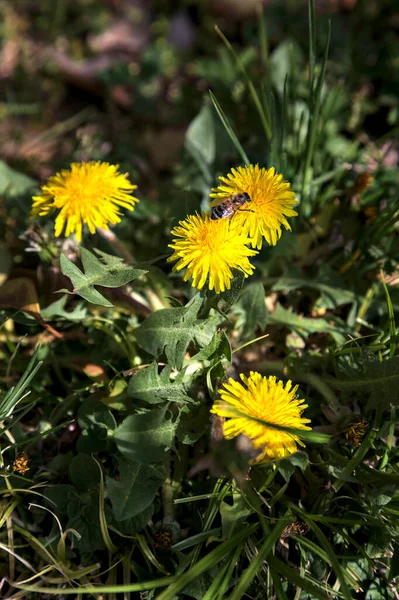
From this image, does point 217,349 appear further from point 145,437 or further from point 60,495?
point 60,495

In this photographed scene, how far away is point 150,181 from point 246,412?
1497 millimetres

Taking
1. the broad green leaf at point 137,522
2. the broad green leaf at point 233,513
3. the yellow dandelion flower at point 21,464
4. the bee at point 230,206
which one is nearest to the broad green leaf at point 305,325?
the bee at point 230,206

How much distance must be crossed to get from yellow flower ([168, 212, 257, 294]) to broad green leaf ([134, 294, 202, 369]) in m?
0.13

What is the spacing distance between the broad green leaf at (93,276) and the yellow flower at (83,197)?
9cm

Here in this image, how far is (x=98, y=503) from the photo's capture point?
141 centimetres

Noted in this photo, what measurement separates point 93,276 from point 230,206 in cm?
41

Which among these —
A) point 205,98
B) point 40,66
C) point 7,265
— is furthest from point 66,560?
point 40,66

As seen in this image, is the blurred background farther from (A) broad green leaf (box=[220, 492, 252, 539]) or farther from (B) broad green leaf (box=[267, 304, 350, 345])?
(A) broad green leaf (box=[220, 492, 252, 539])

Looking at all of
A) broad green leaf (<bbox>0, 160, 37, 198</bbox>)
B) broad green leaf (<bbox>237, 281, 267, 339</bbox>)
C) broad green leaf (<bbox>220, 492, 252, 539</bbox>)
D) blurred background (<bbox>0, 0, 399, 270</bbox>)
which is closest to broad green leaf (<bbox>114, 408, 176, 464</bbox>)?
broad green leaf (<bbox>220, 492, 252, 539</bbox>)

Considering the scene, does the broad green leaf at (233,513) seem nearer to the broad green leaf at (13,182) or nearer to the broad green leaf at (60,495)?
the broad green leaf at (60,495)

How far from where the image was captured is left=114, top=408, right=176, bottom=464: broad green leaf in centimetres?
129

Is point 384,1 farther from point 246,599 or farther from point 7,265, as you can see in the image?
point 246,599

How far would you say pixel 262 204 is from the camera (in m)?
1.35

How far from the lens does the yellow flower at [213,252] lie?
127cm
